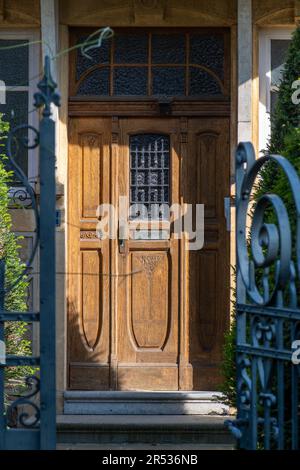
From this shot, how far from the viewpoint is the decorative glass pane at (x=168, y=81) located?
364 inches

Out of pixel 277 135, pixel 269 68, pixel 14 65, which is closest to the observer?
pixel 277 135

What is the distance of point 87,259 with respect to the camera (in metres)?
9.22

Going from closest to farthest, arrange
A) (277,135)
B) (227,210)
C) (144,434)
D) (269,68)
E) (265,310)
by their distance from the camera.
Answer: (265,310) → (277,135) → (144,434) → (227,210) → (269,68)

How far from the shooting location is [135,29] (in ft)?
30.3

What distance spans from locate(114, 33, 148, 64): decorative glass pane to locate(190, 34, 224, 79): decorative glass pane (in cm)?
42

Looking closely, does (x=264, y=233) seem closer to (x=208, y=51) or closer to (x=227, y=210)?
(x=227, y=210)

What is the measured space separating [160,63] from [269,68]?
96 centimetres

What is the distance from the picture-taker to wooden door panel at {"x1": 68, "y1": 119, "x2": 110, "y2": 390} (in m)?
9.18

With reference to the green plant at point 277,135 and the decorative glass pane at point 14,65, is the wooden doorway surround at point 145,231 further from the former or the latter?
the green plant at point 277,135

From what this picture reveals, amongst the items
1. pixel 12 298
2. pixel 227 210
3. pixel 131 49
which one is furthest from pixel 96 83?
pixel 12 298

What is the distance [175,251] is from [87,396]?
4.84ft

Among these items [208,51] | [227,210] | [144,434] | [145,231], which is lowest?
[144,434]

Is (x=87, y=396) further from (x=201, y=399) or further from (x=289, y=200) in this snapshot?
(x=289, y=200)
